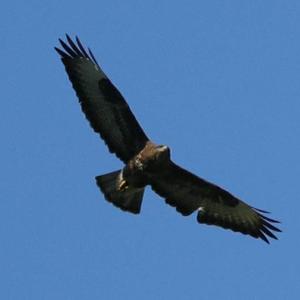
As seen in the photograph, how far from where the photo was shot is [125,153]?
16.6 meters

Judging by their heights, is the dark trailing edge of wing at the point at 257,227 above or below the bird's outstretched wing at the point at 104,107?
below

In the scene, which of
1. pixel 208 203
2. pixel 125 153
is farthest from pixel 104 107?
pixel 208 203

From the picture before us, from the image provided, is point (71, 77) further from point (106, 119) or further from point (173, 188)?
point (173, 188)

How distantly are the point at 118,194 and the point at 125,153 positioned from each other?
0.62m

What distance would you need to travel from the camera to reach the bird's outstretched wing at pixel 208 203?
55.2 feet

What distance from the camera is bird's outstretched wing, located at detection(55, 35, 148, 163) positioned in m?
16.5

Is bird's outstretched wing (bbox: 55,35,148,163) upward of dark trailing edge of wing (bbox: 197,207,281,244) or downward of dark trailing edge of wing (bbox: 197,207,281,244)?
upward

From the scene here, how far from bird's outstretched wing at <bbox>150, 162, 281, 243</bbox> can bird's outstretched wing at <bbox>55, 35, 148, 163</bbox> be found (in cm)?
63

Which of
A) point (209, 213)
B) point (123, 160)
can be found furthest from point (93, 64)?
point (209, 213)

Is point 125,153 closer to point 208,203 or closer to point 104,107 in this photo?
point 104,107

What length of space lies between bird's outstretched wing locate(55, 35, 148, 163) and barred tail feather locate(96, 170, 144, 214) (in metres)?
0.35

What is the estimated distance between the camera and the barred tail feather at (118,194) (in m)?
16.6

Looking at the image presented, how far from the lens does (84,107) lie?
54.5ft

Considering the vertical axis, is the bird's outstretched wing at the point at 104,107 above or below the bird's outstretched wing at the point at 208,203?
above
